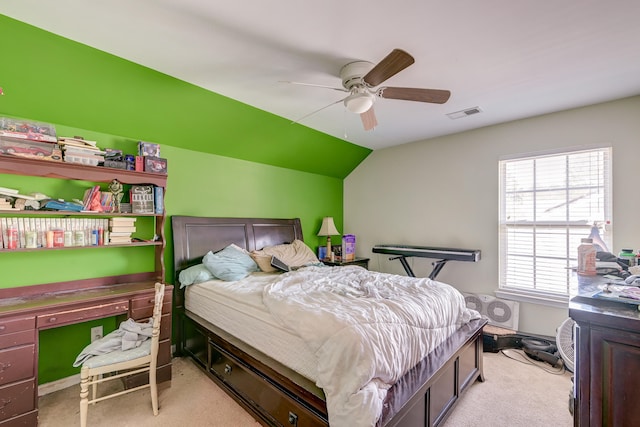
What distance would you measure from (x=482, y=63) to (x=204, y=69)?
227 centimetres

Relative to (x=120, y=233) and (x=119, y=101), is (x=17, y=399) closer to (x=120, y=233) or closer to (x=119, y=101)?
(x=120, y=233)

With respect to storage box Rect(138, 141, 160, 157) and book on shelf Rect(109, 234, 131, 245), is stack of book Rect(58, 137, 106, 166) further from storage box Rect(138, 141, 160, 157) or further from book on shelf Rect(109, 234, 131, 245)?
book on shelf Rect(109, 234, 131, 245)

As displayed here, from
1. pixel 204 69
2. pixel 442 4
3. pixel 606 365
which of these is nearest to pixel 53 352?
pixel 204 69

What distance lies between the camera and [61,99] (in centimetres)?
233

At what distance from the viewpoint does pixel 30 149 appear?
2184mm

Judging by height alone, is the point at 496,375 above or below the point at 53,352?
below

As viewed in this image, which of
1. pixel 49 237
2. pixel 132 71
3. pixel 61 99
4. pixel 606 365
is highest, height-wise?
pixel 132 71

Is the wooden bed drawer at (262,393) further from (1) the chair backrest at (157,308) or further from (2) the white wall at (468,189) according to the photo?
(2) the white wall at (468,189)

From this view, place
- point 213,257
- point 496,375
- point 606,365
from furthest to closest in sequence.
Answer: point 213,257 → point 496,375 → point 606,365

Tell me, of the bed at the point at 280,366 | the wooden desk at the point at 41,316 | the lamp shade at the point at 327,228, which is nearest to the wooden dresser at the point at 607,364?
the bed at the point at 280,366

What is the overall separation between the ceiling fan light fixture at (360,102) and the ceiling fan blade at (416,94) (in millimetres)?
115

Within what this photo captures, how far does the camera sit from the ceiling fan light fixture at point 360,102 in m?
2.13

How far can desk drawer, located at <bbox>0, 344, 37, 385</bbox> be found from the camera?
1855 mm

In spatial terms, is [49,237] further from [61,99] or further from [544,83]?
[544,83]
